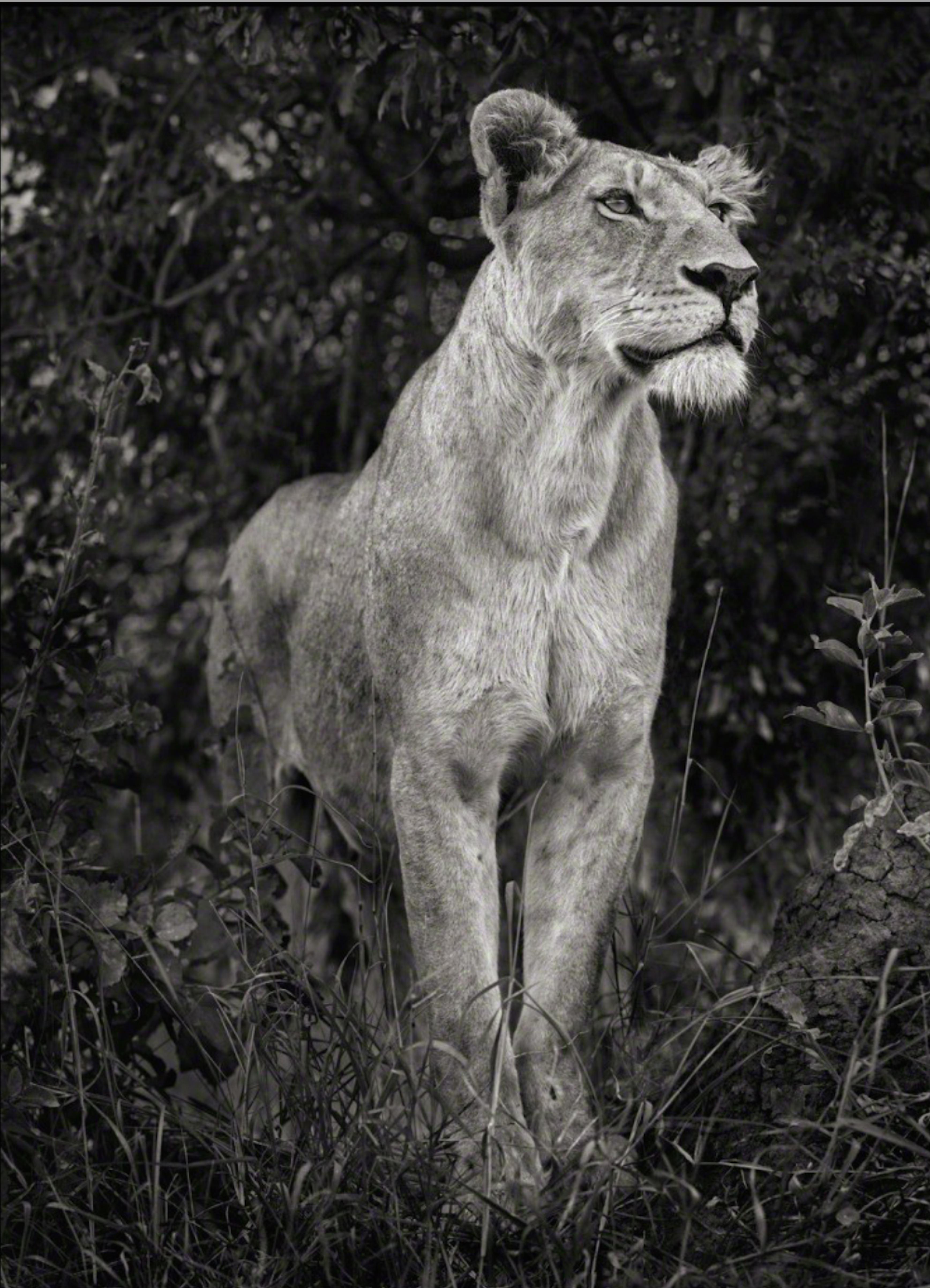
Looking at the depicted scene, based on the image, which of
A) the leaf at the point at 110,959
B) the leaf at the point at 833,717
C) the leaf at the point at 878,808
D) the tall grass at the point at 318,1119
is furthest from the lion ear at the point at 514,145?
the leaf at the point at 110,959

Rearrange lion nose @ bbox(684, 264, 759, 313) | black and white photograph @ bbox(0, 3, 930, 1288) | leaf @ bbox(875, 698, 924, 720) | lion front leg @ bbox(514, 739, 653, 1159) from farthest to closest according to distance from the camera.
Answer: lion front leg @ bbox(514, 739, 653, 1159) → lion nose @ bbox(684, 264, 759, 313) → leaf @ bbox(875, 698, 924, 720) → black and white photograph @ bbox(0, 3, 930, 1288)

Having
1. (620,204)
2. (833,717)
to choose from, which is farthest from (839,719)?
(620,204)

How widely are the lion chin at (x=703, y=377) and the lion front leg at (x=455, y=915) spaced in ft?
2.95

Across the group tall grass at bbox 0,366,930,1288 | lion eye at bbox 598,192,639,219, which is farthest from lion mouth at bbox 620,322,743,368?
tall grass at bbox 0,366,930,1288

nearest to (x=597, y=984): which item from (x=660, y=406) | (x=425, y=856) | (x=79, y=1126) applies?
(x=425, y=856)

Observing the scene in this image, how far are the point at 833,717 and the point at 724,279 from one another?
88 cm

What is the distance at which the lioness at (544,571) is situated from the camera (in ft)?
12.1

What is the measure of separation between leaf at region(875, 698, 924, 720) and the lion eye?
1170 millimetres

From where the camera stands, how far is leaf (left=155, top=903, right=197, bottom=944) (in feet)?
12.3

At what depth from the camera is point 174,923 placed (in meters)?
3.77

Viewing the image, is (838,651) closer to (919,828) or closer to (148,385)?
(919,828)

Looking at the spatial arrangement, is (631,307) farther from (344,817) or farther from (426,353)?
(426,353)

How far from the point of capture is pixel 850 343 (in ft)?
17.7

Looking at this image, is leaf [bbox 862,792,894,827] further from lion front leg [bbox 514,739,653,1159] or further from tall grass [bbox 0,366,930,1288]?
lion front leg [bbox 514,739,653,1159]
